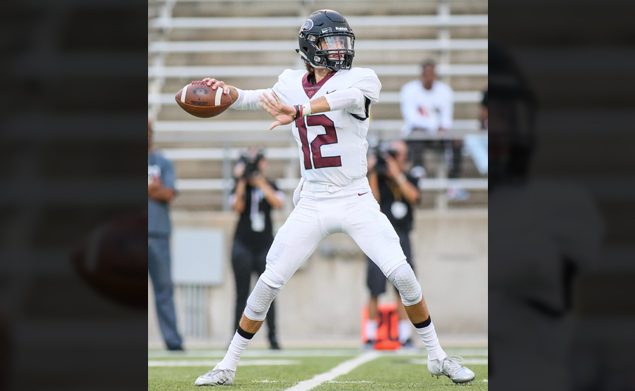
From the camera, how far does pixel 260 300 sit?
17.3 feet

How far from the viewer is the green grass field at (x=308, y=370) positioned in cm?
545

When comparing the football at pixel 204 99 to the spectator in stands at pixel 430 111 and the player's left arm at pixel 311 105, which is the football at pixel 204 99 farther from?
the spectator in stands at pixel 430 111

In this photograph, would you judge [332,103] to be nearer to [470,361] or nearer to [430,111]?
[470,361]

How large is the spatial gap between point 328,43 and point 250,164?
4277 millimetres

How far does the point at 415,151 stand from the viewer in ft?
39.2

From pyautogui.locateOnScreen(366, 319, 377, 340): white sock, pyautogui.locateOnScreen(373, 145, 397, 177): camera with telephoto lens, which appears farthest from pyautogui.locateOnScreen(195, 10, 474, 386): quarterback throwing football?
pyautogui.locateOnScreen(366, 319, 377, 340): white sock

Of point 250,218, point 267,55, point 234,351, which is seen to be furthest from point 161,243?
point 267,55
